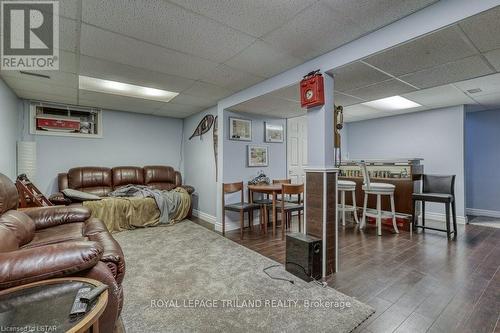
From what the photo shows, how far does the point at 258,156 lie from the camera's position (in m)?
4.80

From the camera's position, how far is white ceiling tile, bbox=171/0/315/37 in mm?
1788

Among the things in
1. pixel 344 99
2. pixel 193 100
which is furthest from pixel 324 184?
pixel 193 100

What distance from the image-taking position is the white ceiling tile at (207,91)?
3.57 metres

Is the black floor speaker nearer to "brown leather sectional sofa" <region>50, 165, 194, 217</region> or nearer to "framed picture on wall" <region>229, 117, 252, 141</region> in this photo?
"framed picture on wall" <region>229, 117, 252, 141</region>

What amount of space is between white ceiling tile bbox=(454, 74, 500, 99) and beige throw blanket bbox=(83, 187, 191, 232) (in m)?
5.18

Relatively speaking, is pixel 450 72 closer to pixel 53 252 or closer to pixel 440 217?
pixel 440 217

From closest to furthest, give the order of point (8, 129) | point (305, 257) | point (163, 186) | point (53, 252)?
1. point (53, 252)
2. point (305, 257)
3. point (8, 129)
4. point (163, 186)

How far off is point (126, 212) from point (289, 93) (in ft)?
11.2

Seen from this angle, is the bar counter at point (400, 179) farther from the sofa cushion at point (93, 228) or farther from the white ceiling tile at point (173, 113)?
the sofa cushion at point (93, 228)

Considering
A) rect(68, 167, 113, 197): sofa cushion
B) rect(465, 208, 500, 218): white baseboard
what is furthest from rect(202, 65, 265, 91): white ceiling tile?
rect(465, 208, 500, 218): white baseboard

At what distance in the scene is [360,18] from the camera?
197 cm

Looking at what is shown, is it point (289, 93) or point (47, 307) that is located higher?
point (289, 93)

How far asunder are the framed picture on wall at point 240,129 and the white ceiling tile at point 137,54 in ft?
4.52

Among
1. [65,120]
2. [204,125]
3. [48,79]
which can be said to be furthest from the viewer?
[204,125]
